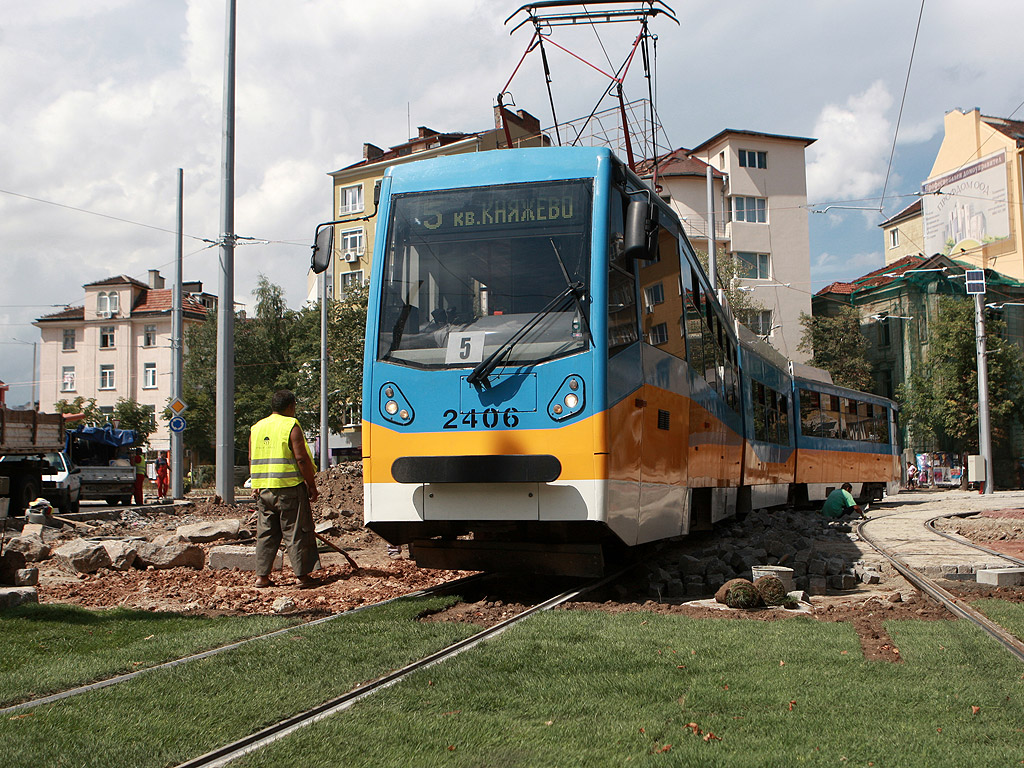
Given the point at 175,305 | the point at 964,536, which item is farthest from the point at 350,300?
the point at 964,536

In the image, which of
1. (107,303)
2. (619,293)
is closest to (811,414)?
(619,293)

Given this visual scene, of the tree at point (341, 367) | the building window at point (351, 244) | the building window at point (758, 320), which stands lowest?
the tree at point (341, 367)

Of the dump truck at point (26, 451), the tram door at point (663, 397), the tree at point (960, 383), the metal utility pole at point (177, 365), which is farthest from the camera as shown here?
the tree at point (960, 383)

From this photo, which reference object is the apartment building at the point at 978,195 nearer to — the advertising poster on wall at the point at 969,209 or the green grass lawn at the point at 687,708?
the advertising poster on wall at the point at 969,209

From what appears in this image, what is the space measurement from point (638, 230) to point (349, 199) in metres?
57.4

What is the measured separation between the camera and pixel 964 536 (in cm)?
1669

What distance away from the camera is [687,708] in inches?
170

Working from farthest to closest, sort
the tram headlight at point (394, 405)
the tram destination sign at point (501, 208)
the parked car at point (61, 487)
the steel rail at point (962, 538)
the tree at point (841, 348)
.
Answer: the tree at point (841, 348) < the parked car at point (61, 487) < the steel rail at point (962, 538) < the tram destination sign at point (501, 208) < the tram headlight at point (394, 405)

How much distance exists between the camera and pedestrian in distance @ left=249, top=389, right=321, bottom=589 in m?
8.94

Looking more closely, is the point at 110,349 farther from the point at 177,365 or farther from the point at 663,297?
the point at 663,297

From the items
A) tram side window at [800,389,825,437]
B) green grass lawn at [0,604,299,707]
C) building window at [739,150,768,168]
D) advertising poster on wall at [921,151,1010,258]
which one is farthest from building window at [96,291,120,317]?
green grass lawn at [0,604,299,707]

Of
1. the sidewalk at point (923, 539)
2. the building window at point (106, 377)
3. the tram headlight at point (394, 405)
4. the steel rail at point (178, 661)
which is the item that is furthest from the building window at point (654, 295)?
the building window at point (106, 377)

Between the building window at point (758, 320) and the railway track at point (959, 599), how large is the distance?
35.3m

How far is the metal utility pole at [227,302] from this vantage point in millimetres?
19312
